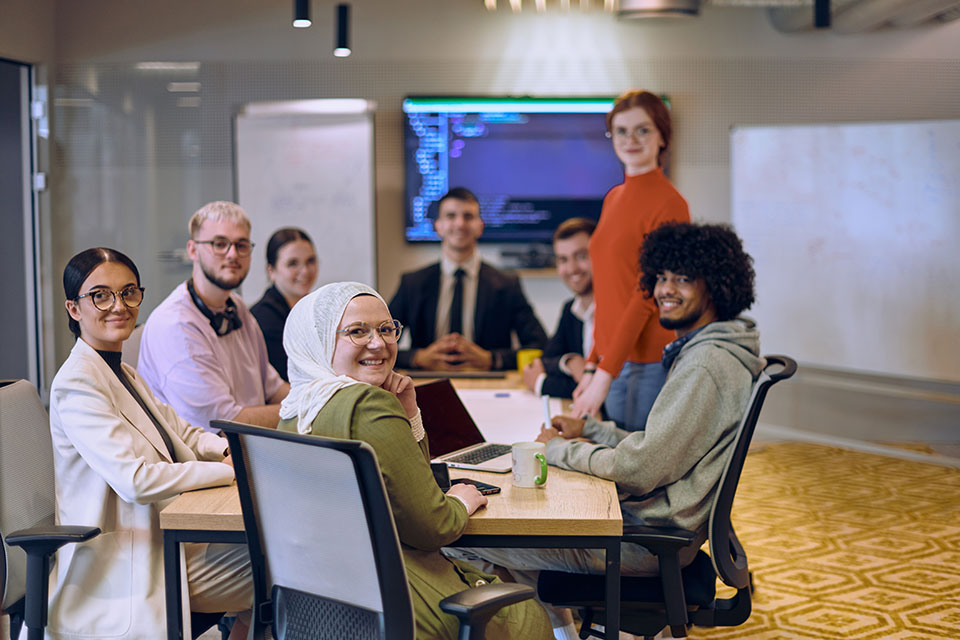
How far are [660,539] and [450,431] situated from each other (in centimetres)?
72

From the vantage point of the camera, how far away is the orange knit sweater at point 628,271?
8.97ft

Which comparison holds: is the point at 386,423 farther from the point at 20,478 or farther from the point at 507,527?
the point at 20,478

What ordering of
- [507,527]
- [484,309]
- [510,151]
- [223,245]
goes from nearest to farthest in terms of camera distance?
[507,527], [223,245], [484,309], [510,151]

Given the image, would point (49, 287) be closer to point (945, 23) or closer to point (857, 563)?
point (857, 563)

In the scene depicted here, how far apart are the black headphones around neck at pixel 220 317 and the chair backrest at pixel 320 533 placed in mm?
1133

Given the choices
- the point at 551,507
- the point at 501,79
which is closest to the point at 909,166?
the point at 501,79

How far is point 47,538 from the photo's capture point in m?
1.84

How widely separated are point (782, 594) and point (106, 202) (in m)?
4.71

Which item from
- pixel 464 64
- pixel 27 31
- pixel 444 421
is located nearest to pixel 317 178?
pixel 464 64

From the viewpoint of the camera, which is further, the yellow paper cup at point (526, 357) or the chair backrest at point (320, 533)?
the yellow paper cup at point (526, 357)

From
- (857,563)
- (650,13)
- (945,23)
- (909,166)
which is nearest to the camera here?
(857,563)

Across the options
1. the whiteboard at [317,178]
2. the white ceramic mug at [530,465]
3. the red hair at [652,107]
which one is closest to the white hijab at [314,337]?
the white ceramic mug at [530,465]

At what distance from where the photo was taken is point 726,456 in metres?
2.09

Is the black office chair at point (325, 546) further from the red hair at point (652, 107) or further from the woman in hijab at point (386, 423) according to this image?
the red hair at point (652, 107)
